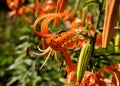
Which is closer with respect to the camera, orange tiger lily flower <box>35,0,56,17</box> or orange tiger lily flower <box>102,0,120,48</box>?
orange tiger lily flower <box>102,0,120,48</box>

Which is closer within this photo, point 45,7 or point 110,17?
point 110,17

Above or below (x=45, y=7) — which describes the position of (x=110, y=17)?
above

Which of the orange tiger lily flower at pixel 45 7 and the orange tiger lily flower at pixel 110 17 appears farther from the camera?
the orange tiger lily flower at pixel 45 7

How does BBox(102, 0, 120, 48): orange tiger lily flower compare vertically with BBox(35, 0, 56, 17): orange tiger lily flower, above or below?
above

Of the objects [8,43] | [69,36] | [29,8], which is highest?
[69,36]

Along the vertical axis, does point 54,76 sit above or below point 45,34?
below

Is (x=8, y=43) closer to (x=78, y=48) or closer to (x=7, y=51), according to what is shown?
(x=7, y=51)

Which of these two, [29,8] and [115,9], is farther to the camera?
[29,8]

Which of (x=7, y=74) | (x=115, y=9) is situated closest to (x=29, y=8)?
(x=7, y=74)

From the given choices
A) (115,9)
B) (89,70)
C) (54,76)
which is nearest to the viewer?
(115,9)

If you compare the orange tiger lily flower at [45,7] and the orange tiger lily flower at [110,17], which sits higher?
the orange tiger lily flower at [110,17]

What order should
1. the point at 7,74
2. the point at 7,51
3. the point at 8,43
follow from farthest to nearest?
the point at 8,43 → the point at 7,51 → the point at 7,74
